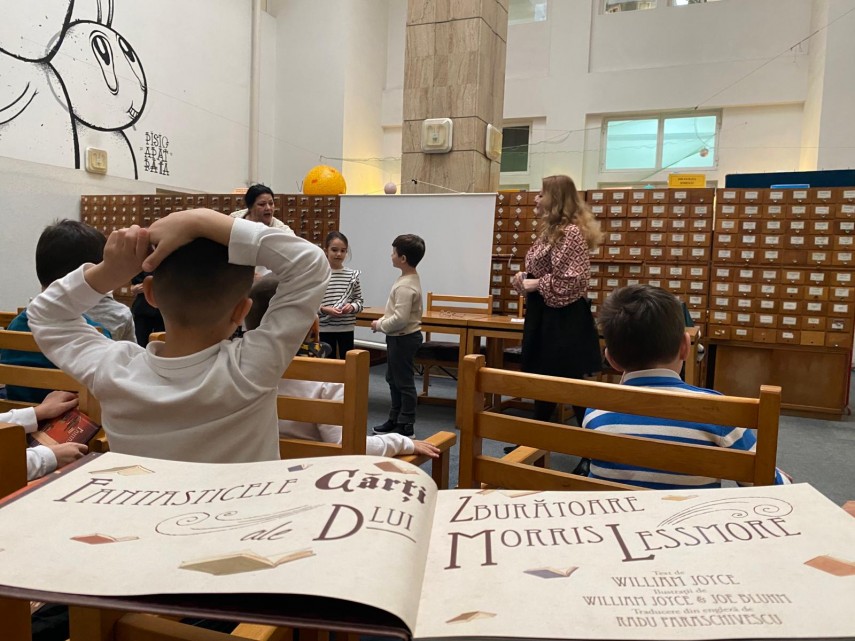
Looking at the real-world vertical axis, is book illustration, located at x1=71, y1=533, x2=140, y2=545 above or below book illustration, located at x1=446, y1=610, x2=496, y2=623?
above

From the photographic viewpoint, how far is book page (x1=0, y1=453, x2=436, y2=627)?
0.36m

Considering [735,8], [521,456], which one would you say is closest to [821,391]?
[521,456]

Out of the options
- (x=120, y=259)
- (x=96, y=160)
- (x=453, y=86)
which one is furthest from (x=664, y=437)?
(x=96, y=160)

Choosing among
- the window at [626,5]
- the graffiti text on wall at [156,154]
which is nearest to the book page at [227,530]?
the graffiti text on wall at [156,154]

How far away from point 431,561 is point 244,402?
0.48m

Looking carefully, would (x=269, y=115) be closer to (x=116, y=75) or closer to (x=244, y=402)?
(x=116, y=75)

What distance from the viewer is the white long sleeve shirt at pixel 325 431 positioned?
1.23 m

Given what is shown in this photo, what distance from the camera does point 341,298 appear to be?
3.72m

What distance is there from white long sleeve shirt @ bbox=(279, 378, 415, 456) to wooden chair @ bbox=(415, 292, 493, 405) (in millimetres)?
2617

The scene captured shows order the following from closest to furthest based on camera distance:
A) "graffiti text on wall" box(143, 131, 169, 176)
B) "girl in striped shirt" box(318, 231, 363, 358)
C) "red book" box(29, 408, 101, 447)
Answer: "red book" box(29, 408, 101, 447) → "girl in striped shirt" box(318, 231, 363, 358) → "graffiti text on wall" box(143, 131, 169, 176)

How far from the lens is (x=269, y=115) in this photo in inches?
347

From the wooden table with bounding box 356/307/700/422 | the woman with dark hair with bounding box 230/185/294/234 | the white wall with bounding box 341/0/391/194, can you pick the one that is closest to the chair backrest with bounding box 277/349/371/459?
the woman with dark hair with bounding box 230/185/294/234

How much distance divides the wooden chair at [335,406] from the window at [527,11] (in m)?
8.66

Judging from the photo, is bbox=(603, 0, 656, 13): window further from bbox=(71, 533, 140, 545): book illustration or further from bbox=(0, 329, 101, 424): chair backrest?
bbox=(71, 533, 140, 545): book illustration
